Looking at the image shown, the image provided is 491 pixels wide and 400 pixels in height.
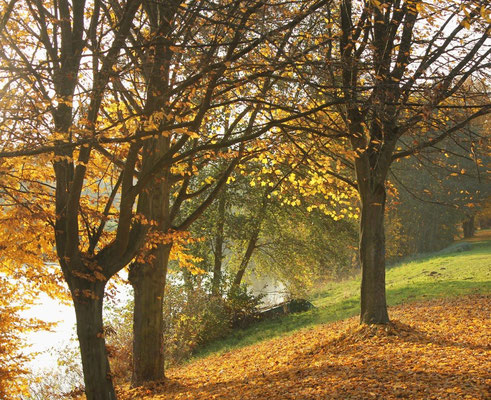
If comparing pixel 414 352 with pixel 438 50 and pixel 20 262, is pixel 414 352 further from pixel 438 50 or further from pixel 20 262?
pixel 20 262

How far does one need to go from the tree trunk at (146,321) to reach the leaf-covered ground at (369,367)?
34cm

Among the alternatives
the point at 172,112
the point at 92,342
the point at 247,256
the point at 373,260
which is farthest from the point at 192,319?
the point at 172,112

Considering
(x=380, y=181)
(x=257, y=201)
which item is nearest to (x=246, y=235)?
(x=257, y=201)

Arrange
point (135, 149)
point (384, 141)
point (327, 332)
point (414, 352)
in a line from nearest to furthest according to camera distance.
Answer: point (135, 149)
point (414, 352)
point (384, 141)
point (327, 332)

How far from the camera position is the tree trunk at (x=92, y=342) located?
6.89 m

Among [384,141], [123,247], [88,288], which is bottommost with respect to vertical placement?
[88,288]

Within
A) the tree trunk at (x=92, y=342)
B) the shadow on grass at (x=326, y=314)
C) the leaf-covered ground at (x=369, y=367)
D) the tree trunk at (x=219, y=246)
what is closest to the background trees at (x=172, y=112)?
the tree trunk at (x=92, y=342)

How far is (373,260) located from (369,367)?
9.27ft

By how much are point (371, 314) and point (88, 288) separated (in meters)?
5.48

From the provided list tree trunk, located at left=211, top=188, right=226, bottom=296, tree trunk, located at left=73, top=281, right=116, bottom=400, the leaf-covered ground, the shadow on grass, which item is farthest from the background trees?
tree trunk, located at left=211, top=188, right=226, bottom=296

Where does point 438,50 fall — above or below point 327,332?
above

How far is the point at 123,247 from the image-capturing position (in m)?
7.15

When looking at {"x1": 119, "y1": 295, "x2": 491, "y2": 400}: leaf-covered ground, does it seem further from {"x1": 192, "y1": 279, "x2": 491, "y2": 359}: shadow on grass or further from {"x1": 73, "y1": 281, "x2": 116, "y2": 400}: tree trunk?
{"x1": 192, "y1": 279, "x2": 491, "y2": 359}: shadow on grass

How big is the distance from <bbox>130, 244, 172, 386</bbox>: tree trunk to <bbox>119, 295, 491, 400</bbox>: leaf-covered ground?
34 cm
